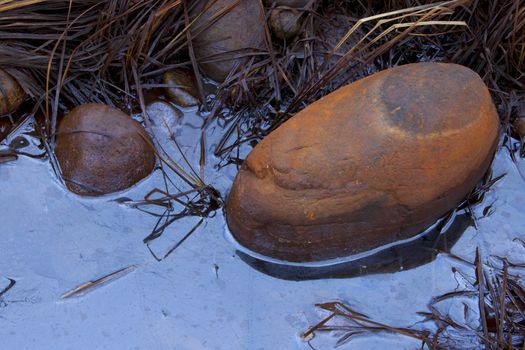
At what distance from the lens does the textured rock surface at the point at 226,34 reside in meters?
2.57

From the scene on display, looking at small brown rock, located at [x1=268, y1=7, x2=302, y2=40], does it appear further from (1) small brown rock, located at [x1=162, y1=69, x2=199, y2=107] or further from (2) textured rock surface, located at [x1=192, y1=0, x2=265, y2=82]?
(1) small brown rock, located at [x1=162, y1=69, x2=199, y2=107]

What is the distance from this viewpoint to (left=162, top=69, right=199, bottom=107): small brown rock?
258cm

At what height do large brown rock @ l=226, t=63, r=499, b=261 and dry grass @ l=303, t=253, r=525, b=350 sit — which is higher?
large brown rock @ l=226, t=63, r=499, b=261

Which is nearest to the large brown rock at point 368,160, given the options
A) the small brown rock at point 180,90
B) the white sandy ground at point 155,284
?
the white sandy ground at point 155,284

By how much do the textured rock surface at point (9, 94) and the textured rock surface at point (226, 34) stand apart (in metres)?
0.70

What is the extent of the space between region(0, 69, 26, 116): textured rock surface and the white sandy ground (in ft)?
0.79

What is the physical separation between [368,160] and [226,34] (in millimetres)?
913

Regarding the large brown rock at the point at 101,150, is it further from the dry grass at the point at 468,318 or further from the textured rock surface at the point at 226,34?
the dry grass at the point at 468,318

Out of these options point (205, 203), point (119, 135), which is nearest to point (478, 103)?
point (205, 203)

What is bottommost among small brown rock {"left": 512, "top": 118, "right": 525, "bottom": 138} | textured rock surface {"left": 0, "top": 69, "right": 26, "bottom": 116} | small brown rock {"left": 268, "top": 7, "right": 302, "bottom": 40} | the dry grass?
the dry grass

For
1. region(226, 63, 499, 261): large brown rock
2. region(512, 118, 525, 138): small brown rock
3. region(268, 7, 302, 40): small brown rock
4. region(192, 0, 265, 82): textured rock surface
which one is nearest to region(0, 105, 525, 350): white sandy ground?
region(226, 63, 499, 261): large brown rock

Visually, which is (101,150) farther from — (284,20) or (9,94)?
(284,20)

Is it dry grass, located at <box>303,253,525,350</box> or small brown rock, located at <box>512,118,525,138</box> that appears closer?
dry grass, located at <box>303,253,525,350</box>

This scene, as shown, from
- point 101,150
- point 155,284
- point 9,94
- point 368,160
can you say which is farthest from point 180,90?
point 368,160
